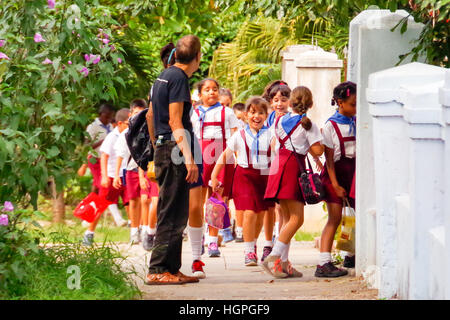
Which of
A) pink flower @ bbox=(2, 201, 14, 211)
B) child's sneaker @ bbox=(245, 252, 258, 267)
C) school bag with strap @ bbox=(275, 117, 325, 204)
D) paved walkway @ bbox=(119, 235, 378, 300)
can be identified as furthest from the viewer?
child's sneaker @ bbox=(245, 252, 258, 267)

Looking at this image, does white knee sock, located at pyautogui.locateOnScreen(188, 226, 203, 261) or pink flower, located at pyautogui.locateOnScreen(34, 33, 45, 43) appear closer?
pink flower, located at pyautogui.locateOnScreen(34, 33, 45, 43)

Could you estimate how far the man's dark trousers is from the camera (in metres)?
8.14

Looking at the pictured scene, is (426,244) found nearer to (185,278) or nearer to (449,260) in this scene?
(449,260)

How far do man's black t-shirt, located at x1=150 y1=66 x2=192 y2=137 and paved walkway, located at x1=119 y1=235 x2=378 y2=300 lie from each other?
1.11 metres

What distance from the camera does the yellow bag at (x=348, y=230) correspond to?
28.7 ft

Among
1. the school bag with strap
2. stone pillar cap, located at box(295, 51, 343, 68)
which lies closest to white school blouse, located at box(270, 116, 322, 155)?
the school bag with strap

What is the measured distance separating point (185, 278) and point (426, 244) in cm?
299

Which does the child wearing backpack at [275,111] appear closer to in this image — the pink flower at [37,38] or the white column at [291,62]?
the white column at [291,62]

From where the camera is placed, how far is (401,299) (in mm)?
6594

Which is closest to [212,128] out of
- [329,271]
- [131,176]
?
[131,176]

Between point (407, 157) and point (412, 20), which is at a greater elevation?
point (412, 20)

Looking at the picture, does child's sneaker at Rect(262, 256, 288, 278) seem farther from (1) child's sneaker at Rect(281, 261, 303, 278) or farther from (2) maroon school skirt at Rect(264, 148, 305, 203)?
(2) maroon school skirt at Rect(264, 148, 305, 203)

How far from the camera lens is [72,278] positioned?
709 centimetres
